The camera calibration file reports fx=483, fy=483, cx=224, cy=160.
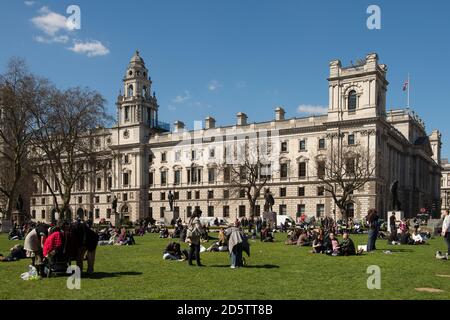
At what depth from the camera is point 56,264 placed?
15.2m

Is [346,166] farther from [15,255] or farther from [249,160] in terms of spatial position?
[15,255]

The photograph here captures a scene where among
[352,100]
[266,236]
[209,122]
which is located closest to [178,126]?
[209,122]

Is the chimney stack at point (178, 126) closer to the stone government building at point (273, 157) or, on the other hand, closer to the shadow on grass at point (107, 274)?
the stone government building at point (273, 157)

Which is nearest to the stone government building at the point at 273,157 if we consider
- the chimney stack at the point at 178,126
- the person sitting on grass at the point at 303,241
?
the chimney stack at the point at 178,126

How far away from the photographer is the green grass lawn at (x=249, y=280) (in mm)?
11961

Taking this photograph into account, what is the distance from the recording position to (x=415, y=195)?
292 ft

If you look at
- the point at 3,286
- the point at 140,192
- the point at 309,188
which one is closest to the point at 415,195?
the point at 309,188

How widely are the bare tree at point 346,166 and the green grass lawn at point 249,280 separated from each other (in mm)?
40607

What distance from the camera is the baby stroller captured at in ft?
49.5

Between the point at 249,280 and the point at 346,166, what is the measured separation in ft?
168

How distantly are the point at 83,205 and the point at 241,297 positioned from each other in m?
89.8

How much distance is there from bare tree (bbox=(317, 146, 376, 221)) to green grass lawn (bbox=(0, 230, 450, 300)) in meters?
40.6
